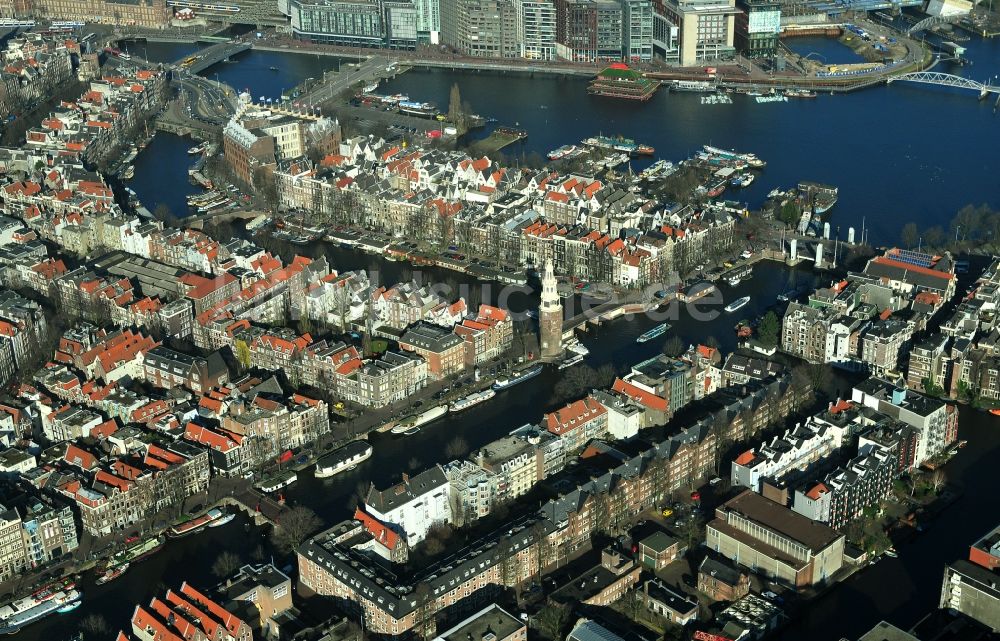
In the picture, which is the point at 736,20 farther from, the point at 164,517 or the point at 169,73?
the point at 164,517

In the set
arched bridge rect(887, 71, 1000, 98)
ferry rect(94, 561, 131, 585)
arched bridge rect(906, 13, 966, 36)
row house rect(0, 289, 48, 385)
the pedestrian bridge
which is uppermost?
arched bridge rect(906, 13, 966, 36)

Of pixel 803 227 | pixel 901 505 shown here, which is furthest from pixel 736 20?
pixel 901 505

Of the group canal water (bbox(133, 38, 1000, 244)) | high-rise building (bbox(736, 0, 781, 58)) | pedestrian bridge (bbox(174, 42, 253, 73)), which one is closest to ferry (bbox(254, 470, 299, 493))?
canal water (bbox(133, 38, 1000, 244))

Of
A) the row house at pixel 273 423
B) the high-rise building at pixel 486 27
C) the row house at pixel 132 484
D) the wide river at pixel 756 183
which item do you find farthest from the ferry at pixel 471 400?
the high-rise building at pixel 486 27

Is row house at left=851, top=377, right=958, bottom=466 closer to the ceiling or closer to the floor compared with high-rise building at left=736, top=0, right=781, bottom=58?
closer to the floor

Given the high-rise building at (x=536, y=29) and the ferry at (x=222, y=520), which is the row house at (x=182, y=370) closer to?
the ferry at (x=222, y=520)

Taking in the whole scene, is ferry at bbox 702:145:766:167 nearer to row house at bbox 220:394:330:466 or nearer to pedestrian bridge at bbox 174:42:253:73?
row house at bbox 220:394:330:466

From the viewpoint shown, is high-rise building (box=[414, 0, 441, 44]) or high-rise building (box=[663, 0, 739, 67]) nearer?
high-rise building (box=[663, 0, 739, 67])
